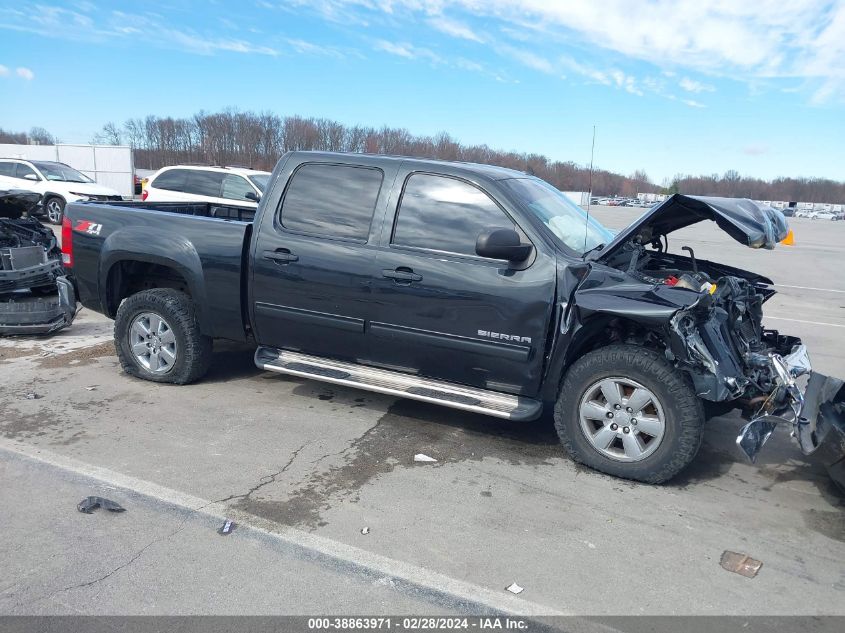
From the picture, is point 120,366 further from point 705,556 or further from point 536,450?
point 705,556

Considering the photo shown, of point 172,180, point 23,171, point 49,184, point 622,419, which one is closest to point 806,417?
point 622,419

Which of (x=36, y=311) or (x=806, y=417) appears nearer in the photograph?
(x=806, y=417)

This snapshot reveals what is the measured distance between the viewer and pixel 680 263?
17.0 ft

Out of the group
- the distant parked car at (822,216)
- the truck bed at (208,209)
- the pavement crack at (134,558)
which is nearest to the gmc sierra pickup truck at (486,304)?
the truck bed at (208,209)

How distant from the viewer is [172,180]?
13.7 meters

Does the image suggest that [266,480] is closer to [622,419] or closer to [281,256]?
[281,256]

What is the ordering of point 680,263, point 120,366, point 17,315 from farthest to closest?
point 17,315 < point 120,366 < point 680,263

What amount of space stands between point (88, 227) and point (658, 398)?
4.76 metres

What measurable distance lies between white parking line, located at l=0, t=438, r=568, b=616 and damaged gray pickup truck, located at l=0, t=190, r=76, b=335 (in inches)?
124

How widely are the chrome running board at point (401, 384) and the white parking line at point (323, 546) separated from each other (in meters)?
1.34

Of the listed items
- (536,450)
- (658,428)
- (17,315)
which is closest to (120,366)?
(17,315)

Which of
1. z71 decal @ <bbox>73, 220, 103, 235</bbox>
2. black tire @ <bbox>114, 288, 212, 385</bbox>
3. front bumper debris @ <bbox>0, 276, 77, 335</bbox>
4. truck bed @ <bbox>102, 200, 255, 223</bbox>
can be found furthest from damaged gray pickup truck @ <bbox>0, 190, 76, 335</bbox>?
black tire @ <bbox>114, 288, 212, 385</bbox>

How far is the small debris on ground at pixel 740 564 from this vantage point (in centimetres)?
315

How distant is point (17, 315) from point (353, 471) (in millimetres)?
4816
